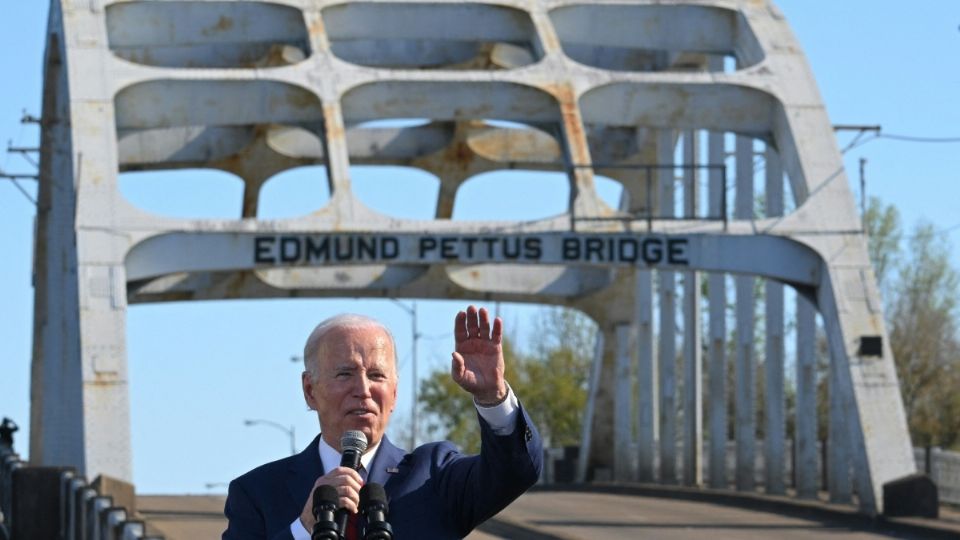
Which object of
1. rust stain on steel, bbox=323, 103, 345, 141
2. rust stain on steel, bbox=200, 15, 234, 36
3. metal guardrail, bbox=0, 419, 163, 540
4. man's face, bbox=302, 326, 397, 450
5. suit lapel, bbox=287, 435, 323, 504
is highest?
rust stain on steel, bbox=200, 15, 234, 36

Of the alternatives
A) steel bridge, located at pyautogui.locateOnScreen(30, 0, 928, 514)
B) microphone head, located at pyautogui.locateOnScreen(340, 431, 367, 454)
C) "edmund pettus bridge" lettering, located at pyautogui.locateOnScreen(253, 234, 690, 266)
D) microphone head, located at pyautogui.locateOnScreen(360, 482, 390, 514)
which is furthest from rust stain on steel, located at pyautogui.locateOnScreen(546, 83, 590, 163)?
microphone head, located at pyautogui.locateOnScreen(360, 482, 390, 514)

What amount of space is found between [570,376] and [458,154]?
47.2 m

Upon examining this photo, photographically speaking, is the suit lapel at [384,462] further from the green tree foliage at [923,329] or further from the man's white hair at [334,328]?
the green tree foliage at [923,329]

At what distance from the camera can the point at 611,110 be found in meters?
39.2

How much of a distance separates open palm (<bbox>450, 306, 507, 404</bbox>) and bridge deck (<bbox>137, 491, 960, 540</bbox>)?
19710 mm

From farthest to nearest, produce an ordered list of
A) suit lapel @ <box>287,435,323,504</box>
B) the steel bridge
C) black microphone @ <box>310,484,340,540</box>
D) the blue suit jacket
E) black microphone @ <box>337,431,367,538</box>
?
the steel bridge → suit lapel @ <box>287,435,323,504</box> → the blue suit jacket → black microphone @ <box>337,431,367,538</box> → black microphone @ <box>310,484,340,540</box>

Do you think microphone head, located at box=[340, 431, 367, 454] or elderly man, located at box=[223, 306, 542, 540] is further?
elderly man, located at box=[223, 306, 542, 540]

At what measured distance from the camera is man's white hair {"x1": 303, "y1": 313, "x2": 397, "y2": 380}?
240 inches

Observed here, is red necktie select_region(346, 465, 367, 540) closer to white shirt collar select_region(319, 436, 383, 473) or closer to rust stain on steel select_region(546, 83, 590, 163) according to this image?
white shirt collar select_region(319, 436, 383, 473)

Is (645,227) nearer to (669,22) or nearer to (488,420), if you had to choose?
(669,22)

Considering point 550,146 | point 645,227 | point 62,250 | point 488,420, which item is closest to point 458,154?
point 550,146

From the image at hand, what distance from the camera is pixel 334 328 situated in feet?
20.0

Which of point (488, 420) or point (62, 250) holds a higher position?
point (62, 250)

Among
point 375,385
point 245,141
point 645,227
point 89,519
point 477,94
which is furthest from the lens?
point 245,141
